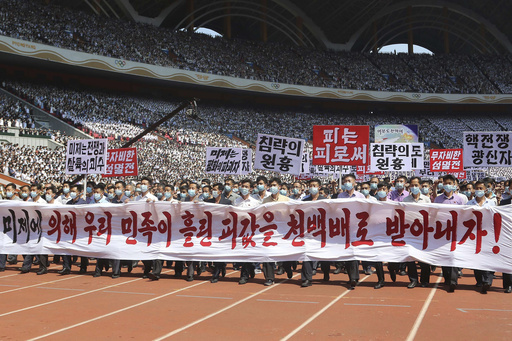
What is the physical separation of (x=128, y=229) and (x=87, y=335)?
4.21m

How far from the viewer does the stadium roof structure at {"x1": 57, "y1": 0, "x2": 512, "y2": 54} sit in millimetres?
51906

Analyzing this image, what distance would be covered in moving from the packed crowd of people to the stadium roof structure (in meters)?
3.21

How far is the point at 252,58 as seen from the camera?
168ft

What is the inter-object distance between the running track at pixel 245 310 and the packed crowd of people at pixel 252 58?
31.3 metres

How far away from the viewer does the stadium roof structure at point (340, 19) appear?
2044 inches

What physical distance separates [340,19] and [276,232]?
5210 cm

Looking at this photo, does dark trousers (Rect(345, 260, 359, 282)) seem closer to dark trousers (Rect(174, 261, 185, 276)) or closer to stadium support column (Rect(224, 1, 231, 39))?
dark trousers (Rect(174, 261, 185, 276))

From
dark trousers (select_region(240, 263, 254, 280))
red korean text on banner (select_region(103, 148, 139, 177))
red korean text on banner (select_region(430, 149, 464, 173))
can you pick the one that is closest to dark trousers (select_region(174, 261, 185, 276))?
dark trousers (select_region(240, 263, 254, 280))

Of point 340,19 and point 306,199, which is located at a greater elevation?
point 340,19

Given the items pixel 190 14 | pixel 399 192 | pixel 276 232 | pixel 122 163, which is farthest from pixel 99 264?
pixel 190 14

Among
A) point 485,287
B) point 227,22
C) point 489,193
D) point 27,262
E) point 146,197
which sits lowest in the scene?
point 27,262

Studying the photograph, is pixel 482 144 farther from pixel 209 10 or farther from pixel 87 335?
pixel 209 10

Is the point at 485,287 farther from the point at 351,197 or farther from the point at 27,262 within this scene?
the point at 27,262

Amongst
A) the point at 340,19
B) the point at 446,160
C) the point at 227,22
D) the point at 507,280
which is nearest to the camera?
the point at 507,280
